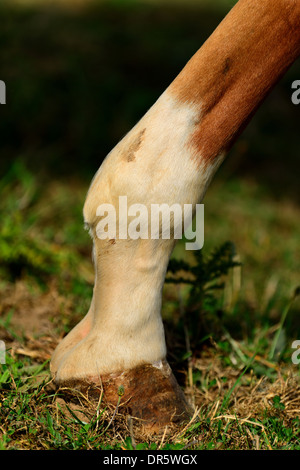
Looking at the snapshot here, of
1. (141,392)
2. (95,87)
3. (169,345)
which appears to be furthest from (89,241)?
(95,87)

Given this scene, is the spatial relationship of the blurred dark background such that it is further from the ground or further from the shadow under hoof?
the shadow under hoof

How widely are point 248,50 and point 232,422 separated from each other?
1067 mm

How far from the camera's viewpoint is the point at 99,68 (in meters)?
4.73

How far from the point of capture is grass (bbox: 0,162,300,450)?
1619 millimetres

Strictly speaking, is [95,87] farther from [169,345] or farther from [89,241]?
[169,345]

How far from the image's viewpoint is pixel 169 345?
2.08 metres

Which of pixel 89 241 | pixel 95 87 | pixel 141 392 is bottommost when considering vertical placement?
pixel 141 392

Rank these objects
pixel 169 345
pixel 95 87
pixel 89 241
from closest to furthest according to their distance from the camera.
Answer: pixel 169 345, pixel 89 241, pixel 95 87

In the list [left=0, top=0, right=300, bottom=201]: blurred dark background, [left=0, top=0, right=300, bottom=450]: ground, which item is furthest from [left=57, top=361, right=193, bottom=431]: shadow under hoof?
[left=0, top=0, right=300, bottom=201]: blurred dark background

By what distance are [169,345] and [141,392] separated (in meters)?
0.44

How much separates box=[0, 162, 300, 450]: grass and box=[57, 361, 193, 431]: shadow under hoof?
0.10ft

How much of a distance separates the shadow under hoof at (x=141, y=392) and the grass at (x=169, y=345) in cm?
3

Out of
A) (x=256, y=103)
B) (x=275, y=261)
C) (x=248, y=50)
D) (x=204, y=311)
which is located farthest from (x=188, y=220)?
(x=275, y=261)

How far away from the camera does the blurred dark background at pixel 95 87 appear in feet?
13.1
